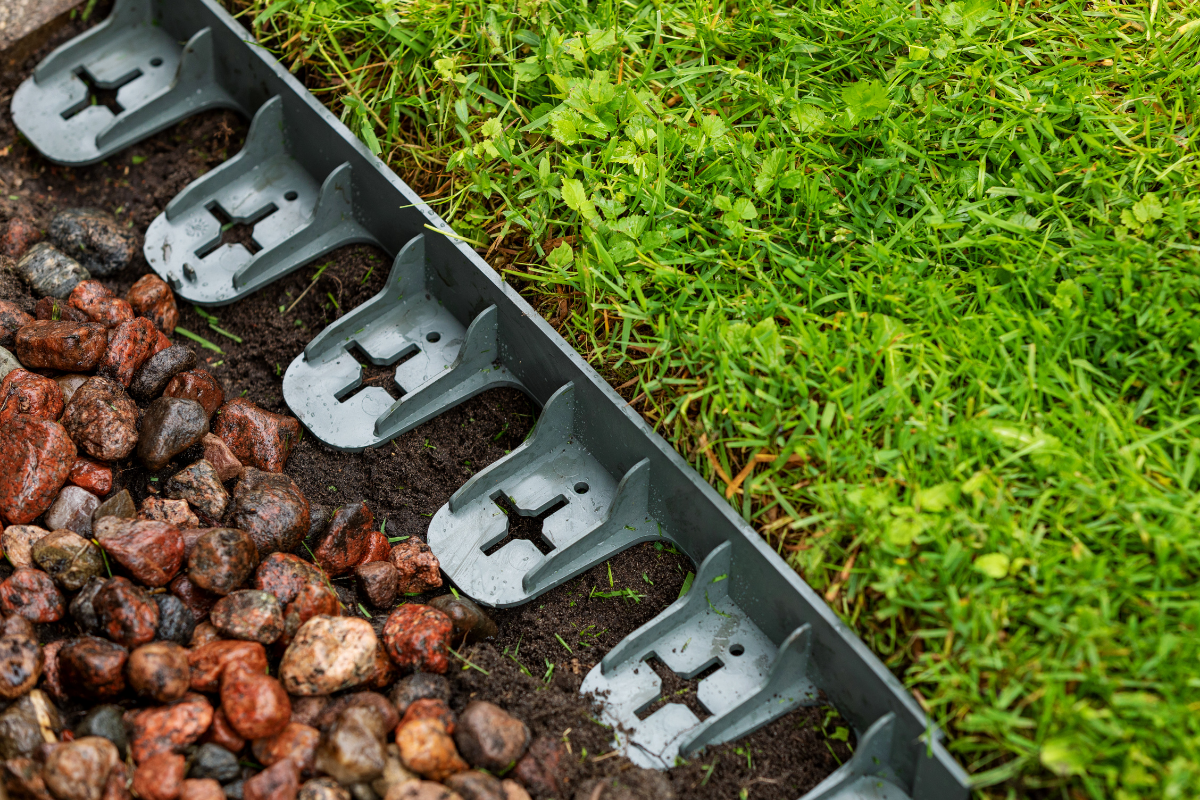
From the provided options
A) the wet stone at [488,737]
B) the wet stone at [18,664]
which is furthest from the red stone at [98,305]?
the wet stone at [488,737]

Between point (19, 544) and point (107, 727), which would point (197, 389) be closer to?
point (19, 544)

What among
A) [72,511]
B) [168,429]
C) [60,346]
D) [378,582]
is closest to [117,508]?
[72,511]

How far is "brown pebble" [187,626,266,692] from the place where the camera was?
1615mm

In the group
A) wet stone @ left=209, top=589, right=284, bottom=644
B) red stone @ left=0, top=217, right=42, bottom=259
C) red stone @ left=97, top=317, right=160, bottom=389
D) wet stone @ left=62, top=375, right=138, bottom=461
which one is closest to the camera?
wet stone @ left=209, top=589, right=284, bottom=644

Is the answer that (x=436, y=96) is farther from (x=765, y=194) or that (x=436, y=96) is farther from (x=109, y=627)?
(x=109, y=627)

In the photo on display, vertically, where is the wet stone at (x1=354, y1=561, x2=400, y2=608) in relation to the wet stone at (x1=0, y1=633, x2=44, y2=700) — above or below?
below

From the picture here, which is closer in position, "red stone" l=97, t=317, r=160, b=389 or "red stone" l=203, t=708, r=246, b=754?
"red stone" l=203, t=708, r=246, b=754

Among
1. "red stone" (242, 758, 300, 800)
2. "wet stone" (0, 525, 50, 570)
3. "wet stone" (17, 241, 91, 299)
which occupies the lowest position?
"red stone" (242, 758, 300, 800)

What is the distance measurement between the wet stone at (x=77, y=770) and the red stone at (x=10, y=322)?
0.95 meters

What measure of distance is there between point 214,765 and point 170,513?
1.68 ft

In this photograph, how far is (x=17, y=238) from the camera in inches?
92.0

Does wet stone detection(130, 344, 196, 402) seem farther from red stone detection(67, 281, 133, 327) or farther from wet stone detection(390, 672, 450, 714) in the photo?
wet stone detection(390, 672, 450, 714)

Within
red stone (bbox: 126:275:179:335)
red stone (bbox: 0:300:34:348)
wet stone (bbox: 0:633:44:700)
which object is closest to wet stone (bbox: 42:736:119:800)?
wet stone (bbox: 0:633:44:700)

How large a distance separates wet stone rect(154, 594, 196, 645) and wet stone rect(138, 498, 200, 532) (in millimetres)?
170
